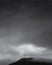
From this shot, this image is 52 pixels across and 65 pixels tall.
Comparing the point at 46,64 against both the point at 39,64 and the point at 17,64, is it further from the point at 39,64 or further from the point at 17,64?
the point at 17,64

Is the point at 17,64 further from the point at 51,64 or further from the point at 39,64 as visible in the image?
the point at 51,64

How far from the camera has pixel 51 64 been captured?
57.8 metres

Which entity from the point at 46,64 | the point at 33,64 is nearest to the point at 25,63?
the point at 33,64

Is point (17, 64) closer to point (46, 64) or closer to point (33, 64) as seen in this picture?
point (33, 64)

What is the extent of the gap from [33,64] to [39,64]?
8.21ft

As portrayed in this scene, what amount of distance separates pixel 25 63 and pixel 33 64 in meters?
3.35

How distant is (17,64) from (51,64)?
1410 cm

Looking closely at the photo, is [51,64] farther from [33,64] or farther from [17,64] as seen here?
[17,64]

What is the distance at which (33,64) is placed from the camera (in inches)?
2361

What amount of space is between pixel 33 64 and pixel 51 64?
735 centimetres

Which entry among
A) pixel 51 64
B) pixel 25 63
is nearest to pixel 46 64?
pixel 51 64

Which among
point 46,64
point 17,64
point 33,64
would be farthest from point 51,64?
point 17,64

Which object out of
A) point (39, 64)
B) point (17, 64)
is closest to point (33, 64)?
point (39, 64)

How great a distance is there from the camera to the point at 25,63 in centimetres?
6056
